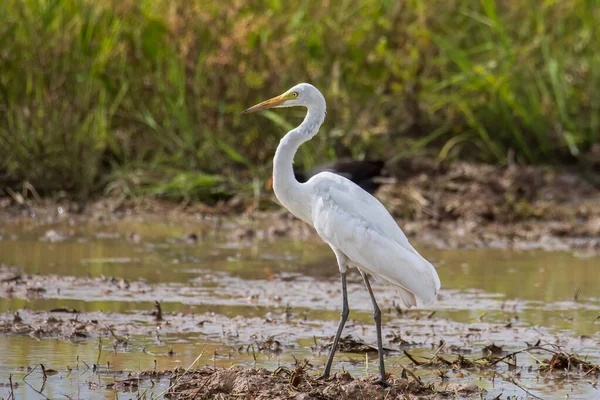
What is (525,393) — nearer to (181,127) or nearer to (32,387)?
(32,387)

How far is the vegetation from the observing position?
1090 centimetres

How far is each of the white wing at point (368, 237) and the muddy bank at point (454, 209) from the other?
4159 millimetres

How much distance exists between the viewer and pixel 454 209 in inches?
420

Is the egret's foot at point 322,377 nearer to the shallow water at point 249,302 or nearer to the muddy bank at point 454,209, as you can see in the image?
the shallow water at point 249,302

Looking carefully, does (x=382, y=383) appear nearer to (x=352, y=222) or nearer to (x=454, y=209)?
(x=352, y=222)

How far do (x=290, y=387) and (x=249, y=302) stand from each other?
2368 mm

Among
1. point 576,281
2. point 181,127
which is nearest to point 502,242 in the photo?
point 576,281

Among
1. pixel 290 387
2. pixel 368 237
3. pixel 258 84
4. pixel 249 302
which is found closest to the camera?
pixel 290 387

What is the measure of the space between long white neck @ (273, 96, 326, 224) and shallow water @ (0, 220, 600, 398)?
787 millimetres

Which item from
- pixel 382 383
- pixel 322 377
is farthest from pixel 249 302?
pixel 382 383

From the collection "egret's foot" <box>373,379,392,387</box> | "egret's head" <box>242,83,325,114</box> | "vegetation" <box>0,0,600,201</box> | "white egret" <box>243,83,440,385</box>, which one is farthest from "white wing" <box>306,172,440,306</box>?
"vegetation" <box>0,0,600,201</box>

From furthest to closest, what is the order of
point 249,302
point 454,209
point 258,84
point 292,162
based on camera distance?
1. point 258,84
2. point 454,209
3. point 249,302
4. point 292,162

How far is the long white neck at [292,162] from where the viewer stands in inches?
216

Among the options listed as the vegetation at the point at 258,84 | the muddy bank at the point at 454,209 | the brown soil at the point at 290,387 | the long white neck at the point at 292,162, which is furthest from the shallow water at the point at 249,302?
the vegetation at the point at 258,84
